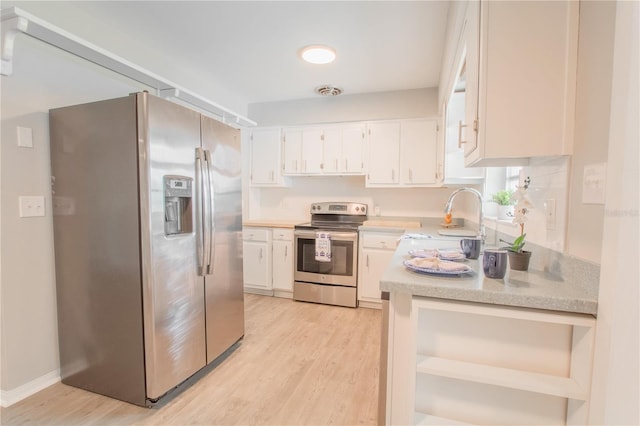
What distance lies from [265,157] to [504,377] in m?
3.43

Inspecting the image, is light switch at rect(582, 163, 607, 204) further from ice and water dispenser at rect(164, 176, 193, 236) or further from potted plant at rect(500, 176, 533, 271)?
ice and water dispenser at rect(164, 176, 193, 236)

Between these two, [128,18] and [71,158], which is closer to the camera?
[71,158]

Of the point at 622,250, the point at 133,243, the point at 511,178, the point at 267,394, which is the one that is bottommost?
the point at 267,394

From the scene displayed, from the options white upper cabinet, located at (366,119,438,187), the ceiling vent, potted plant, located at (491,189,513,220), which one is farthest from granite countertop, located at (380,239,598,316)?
the ceiling vent

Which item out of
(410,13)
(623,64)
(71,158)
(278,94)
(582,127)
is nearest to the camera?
(623,64)

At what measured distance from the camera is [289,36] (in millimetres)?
2279

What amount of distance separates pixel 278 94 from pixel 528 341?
3464 mm

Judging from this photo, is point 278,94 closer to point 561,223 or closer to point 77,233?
point 77,233

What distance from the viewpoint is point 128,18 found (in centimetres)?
210

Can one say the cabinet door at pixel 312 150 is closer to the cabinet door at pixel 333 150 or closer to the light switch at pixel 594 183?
the cabinet door at pixel 333 150

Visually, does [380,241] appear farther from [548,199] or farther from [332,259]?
[548,199]

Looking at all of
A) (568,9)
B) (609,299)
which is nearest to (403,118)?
(568,9)

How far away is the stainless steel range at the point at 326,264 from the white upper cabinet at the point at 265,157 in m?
0.87

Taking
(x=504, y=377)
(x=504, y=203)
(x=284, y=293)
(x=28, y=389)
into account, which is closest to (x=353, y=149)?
(x=504, y=203)
